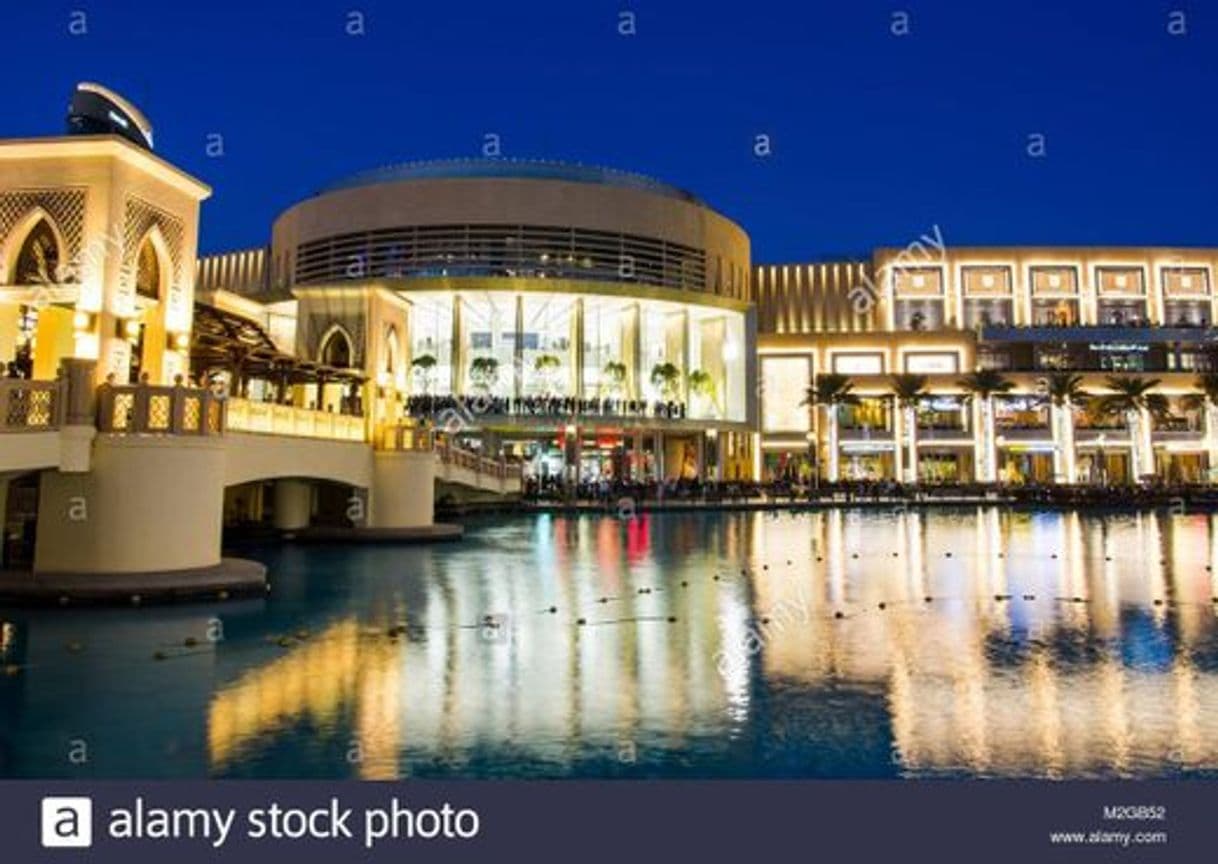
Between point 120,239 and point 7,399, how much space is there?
3.65 metres

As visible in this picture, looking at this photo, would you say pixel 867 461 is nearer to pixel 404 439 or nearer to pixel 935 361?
pixel 935 361

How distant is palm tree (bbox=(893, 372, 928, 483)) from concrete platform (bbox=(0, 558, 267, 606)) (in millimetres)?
59818

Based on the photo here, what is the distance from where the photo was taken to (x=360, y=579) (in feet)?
59.3

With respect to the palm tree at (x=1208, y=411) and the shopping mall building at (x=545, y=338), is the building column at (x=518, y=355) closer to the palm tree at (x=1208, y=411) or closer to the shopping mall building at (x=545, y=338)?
the shopping mall building at (x=545, y=338)

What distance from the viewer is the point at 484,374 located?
56000 millimetres

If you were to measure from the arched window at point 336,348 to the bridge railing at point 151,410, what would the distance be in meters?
12.0

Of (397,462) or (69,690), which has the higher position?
(397,462)

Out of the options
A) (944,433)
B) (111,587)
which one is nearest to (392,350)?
(111,587)

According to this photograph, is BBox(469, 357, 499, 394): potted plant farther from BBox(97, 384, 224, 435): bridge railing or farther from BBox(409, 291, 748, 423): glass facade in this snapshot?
BBox(97, 384, 224, 435): bridge railing

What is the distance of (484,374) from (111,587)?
42403 millimetres

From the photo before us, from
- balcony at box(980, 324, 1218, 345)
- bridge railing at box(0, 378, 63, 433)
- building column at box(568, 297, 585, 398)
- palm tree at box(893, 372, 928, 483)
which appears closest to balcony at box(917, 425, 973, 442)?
palm tree at box(893, 372, 928, 483)

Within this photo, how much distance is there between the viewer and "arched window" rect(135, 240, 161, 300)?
16578 mm

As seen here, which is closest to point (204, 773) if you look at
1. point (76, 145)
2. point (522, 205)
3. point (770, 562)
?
point (76, 145)

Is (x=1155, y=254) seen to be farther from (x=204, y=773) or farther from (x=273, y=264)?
(x=204, y=773)
